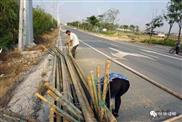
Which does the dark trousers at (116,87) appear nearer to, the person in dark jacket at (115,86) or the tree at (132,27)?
the person in dark jacket at (115,86)

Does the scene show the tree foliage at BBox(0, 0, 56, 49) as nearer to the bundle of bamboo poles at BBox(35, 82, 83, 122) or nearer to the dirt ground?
the dirt ground

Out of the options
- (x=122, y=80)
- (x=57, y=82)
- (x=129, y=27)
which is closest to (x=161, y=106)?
(x=122, y=80)

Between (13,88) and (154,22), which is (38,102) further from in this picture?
(154,22)

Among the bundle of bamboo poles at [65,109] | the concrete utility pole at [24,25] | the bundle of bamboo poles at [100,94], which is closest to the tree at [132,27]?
the concrete utility pole at [24,25]

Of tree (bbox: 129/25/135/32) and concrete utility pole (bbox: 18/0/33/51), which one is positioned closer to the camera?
concrete utility pole (bbox: 18/0/33/51)

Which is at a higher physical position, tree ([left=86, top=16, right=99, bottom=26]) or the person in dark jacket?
tree ([left=86, top=16, right=99, bottom=26])

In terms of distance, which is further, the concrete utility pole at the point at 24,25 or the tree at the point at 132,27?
the tree at the point at 132,27

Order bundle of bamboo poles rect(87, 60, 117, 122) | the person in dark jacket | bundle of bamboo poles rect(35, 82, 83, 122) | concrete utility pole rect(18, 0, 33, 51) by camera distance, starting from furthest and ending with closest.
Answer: concrete utility pole rect(18, 0, 33, 51) → the person in dark jacket → bundle of bamboo poles rect(87, 60, 117, 122) → bundle of bamboo poles rect(35, 82, 83, 122)

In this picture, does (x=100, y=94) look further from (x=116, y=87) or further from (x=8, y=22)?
(x=8, y=22)

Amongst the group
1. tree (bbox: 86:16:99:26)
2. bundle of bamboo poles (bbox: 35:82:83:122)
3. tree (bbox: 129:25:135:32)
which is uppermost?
tree (bbox: 86:16:99:26)

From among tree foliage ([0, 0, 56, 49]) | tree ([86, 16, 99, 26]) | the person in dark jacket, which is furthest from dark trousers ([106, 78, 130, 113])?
tree ([86, 16, 99, 26])

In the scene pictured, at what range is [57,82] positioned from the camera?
7766 mm

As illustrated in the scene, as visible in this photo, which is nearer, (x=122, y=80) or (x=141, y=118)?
(x=122, y=80)

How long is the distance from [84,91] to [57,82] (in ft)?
4.05
